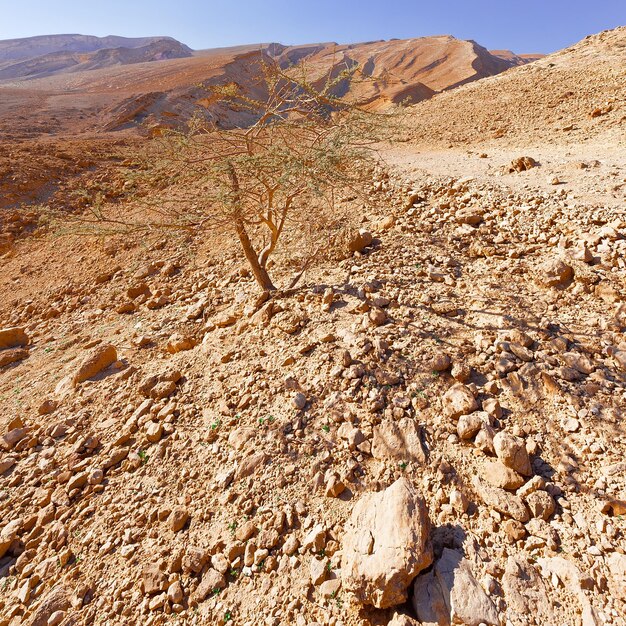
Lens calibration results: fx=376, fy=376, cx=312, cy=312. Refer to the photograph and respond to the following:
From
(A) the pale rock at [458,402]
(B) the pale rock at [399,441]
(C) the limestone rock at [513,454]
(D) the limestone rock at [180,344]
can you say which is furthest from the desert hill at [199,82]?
(C) the limestone rock at [513,454]

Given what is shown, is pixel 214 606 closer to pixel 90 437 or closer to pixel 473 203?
pixel 90 437

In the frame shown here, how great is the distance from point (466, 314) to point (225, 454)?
8.11 feet

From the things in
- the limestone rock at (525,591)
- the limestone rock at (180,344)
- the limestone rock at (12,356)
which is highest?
the limestone rock at (525,591)

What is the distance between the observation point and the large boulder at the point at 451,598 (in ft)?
6.01

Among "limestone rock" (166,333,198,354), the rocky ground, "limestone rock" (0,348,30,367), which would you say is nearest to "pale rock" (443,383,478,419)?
the rocky ground

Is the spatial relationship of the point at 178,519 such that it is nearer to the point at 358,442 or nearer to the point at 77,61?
the point at 358,442

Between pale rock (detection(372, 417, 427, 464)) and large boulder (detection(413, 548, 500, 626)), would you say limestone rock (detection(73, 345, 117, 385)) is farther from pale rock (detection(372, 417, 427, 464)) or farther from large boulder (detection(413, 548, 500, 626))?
large boulder (detection(413, 548, 500, 626))

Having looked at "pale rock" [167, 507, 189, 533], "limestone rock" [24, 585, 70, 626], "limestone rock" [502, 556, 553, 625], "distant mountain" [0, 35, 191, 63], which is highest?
"distant mountain" [0, 35, 191, 63]

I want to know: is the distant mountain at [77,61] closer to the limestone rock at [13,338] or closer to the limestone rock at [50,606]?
the limestone rock at [13,338]

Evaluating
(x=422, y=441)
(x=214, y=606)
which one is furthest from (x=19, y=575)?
(x=422, y=441)

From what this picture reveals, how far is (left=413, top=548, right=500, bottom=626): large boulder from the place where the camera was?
1831mm

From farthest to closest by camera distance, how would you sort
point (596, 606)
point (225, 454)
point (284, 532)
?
1. point (225, 454)
2. point (284, 532)
3. point (596, 606)

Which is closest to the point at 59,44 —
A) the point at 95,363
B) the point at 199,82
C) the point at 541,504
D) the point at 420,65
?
the point at 199,82

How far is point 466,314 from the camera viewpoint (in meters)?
3.55
